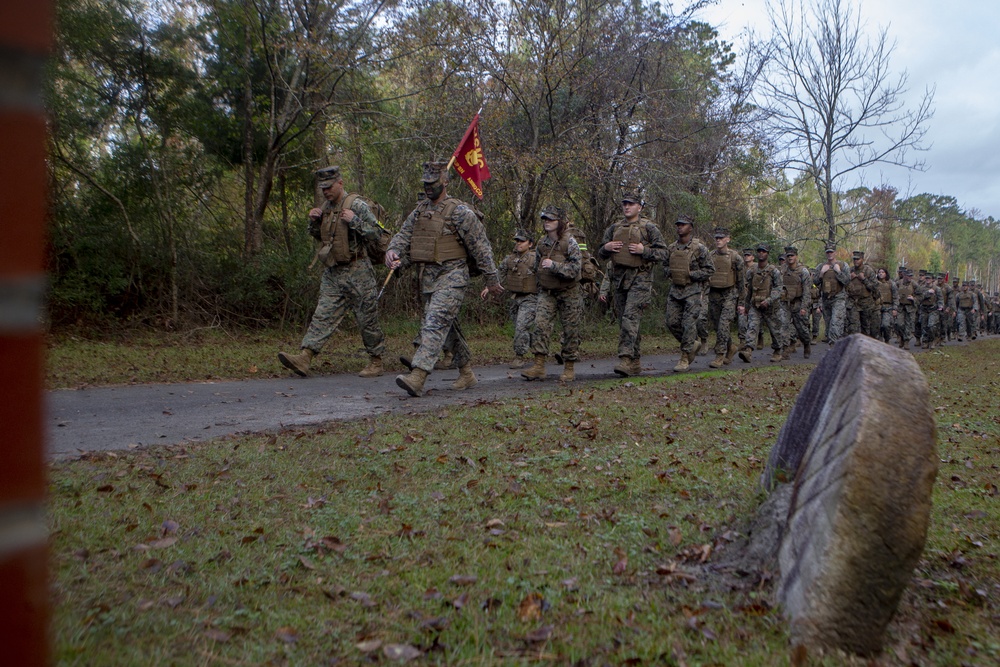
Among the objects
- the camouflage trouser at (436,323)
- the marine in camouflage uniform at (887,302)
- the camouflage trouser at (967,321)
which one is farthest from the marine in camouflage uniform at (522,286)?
the camouflage trouser at (967,321)

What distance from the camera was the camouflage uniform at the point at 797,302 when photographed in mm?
18891

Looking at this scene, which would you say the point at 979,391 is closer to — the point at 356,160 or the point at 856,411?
the point at 856,411

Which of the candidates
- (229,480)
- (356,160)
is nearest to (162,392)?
(229,480)

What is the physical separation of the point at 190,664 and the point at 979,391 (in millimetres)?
12380

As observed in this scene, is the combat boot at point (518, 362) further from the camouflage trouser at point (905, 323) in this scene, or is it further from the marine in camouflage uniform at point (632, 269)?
the camouflage trouser at point (905, 323)

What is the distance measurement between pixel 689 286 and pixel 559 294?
A: 314 cm

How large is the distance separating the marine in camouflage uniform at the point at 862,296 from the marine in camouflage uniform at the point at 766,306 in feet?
12.2

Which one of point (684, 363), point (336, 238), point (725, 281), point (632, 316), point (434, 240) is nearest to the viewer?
point (434, 240)

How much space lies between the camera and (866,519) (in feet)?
9.52

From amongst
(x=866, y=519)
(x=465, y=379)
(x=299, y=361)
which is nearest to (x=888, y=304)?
(x=465, y=379)

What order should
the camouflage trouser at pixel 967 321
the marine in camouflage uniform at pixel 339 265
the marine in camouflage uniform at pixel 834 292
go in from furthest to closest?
1. the camouflage trouser at pixel 967 321
2. the marine in camouflage uniform at pixel 834 292
3. the marine in camouflage uniform at pixel 339 265

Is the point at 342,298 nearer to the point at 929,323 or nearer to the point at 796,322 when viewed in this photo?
the point at 796,322

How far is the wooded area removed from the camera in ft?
50.3

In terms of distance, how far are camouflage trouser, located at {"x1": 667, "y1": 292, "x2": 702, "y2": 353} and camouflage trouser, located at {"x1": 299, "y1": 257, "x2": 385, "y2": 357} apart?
19.2 ft
